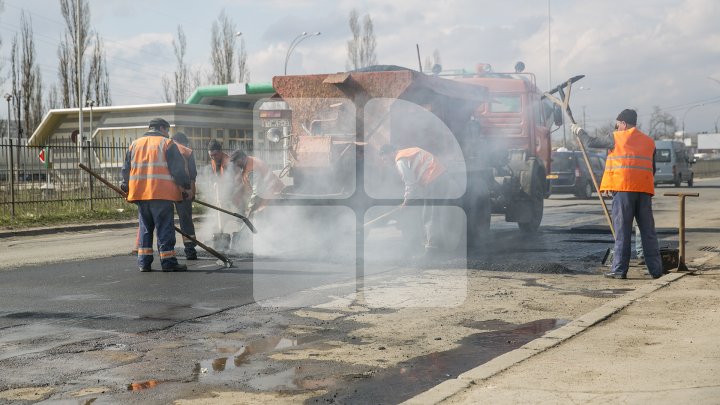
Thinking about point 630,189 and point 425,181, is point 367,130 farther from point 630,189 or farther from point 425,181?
point 630,189

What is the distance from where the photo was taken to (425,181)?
10469 millimetres

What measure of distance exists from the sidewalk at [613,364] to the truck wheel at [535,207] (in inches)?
291

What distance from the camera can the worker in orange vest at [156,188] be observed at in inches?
386

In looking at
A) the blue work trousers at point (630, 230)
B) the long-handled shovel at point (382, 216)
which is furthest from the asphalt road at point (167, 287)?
the blue work trousers at point (630, 230)

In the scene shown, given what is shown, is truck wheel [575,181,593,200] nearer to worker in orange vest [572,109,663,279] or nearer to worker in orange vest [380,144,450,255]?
worker in orange vest [380,144,450,255]

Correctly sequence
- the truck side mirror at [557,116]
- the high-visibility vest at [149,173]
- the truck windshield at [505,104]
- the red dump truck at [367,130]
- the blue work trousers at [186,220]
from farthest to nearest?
1. the truck side mirror at [557,116]
2. the truck windshield at [505,104]
3. the blue work trousers at [186,220]
4. the red dump truck at [367,130]
5. the high-visibility vest at [149,173]

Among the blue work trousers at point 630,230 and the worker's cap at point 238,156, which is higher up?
the worker's cap at point 238,156

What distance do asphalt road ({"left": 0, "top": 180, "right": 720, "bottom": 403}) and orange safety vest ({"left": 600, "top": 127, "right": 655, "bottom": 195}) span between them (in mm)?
1254

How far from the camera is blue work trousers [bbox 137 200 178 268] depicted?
9814 mm

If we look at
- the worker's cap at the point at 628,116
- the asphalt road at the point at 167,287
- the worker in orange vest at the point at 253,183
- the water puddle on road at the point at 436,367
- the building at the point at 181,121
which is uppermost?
the building at the point at 181,121

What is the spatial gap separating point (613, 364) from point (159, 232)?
20.3 feet

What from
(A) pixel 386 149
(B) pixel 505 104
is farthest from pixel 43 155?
(A) pixel 386 149

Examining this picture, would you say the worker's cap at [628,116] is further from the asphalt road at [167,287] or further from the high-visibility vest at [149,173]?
the high-visibility vest at [149,173]

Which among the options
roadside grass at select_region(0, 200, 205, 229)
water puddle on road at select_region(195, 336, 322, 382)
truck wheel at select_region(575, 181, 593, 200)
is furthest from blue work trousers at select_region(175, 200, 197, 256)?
truck wheel at select_region(575, 181, 593, 200)
